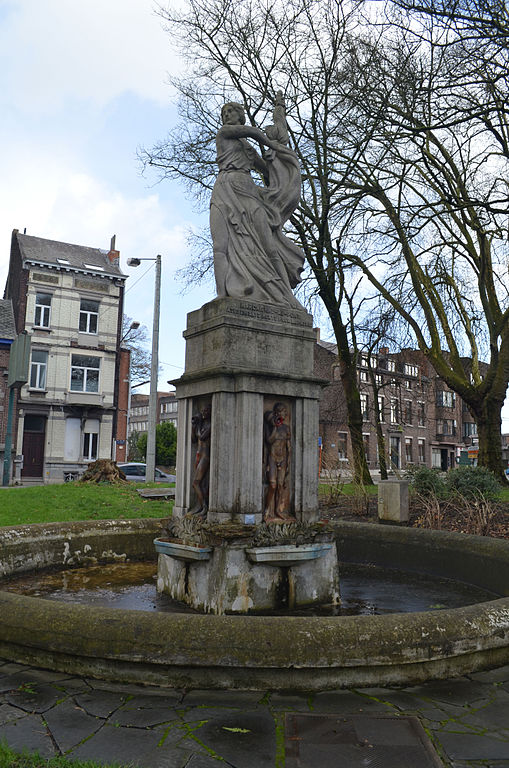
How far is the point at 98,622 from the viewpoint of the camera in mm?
3660

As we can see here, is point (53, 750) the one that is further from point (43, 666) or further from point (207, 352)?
point (207, 352)

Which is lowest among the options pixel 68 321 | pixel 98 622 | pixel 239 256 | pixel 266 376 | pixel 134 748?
pixel 134 748

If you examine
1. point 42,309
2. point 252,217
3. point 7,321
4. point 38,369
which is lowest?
point 252,217

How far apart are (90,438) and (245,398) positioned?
1280 inches

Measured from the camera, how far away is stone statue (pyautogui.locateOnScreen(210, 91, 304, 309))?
250 inches

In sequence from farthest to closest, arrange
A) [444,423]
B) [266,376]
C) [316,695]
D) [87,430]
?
[444,423] → [87,430] → [266,376] → [316,695]

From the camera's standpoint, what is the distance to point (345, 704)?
338 centimetres

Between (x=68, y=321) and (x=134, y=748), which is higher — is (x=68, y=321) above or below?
above

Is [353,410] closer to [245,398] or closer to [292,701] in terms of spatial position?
[245,398]

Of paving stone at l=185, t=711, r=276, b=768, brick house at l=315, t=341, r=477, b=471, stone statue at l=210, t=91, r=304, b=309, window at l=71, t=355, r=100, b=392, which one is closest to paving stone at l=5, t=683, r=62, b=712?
paving stone at l=185, t=711, r=276, b=768

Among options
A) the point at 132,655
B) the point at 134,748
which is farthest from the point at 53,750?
the point at 132,655

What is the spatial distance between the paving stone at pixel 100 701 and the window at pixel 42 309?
3490cm

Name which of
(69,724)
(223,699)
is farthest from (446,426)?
(69,724)

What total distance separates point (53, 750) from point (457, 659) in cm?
244
